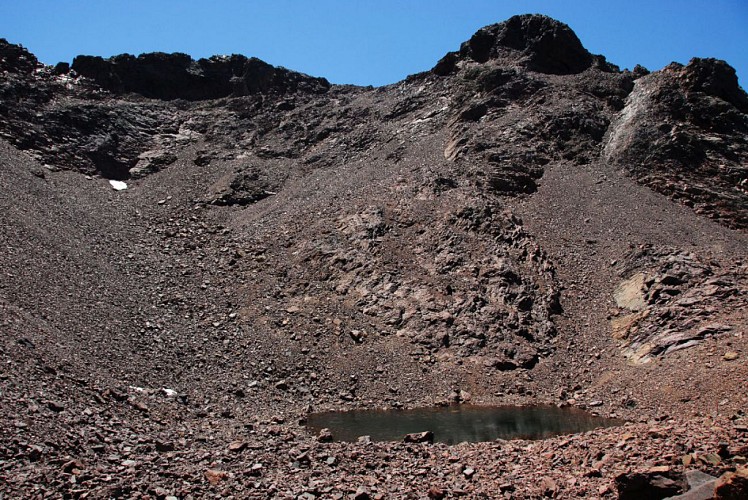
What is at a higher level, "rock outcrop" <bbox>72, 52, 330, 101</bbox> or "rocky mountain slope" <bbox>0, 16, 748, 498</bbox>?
"rock outcrop" <bbox>72, 52, 330, 101</bbox>

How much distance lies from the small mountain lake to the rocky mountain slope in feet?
4.47

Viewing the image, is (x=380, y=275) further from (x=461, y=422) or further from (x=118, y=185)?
(x=118, y=185)

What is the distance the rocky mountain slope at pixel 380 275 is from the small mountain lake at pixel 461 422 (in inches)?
53.6

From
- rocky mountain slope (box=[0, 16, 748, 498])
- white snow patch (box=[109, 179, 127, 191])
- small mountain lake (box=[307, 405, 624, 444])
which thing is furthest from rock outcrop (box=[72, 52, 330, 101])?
small mountain lake (box=[307, 405, 624, 444])

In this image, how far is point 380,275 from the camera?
119 feet

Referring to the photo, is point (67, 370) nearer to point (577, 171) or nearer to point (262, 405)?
point (262, 405)

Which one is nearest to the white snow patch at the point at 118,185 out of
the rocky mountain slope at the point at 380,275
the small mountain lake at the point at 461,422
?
the rocky mountain slope at the point at 380,275

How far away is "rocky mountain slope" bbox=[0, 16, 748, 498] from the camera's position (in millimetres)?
15773

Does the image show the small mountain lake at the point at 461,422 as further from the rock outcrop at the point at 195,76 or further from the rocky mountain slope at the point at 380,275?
the rock outcrop at the point at 195,76

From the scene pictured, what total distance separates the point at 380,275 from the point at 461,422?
13.0 meters

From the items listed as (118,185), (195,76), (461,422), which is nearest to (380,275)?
(461,422)

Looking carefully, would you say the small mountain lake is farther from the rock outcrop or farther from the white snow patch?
the rock outcrop

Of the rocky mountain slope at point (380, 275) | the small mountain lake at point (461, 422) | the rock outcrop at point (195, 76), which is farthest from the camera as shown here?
the rock outcrop at point (195, 76)

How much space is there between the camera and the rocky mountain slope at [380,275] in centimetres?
1577
